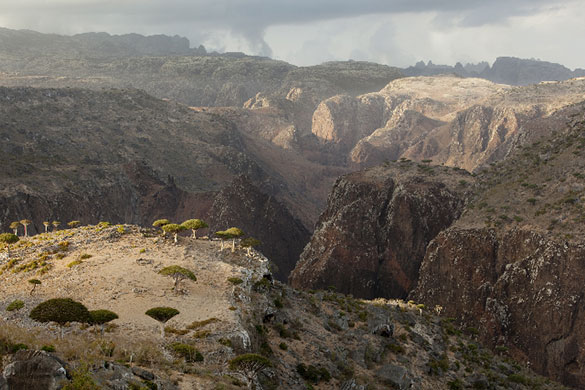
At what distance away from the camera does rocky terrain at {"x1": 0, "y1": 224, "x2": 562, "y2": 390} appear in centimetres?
2822

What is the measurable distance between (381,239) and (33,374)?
3621 inches

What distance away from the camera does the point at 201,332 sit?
36312 millimetres

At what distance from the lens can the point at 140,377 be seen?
2670 centimetres

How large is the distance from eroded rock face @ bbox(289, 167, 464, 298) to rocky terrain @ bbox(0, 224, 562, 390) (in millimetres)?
31821

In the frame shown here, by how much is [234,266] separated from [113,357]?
22592 millimetres

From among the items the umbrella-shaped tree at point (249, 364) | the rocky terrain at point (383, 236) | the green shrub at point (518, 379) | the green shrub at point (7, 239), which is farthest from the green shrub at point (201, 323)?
the rocky terrain at point (383, 236)

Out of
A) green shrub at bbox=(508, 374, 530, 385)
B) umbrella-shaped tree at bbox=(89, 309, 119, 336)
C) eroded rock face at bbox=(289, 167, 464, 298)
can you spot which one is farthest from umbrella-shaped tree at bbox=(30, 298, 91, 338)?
eroded rock face at bbox=(289, 167, 464, 298)

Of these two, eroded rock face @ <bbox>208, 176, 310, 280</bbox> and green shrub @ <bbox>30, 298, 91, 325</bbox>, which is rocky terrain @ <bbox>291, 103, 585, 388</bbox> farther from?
green shrub @ <bbox>30, 298, 91, 325</bbox>

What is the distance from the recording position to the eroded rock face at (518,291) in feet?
241

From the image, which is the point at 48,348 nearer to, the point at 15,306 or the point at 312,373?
the point at 15,306

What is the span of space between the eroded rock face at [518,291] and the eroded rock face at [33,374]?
71.3 meters

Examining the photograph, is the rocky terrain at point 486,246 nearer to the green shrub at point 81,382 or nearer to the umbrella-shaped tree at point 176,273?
the umbrella-shaped tree at point 176,273

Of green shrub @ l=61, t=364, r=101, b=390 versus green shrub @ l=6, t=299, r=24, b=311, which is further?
green shrub @ l=6, t=299, r=24, b=311

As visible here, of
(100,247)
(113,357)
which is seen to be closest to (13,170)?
(100,247)
